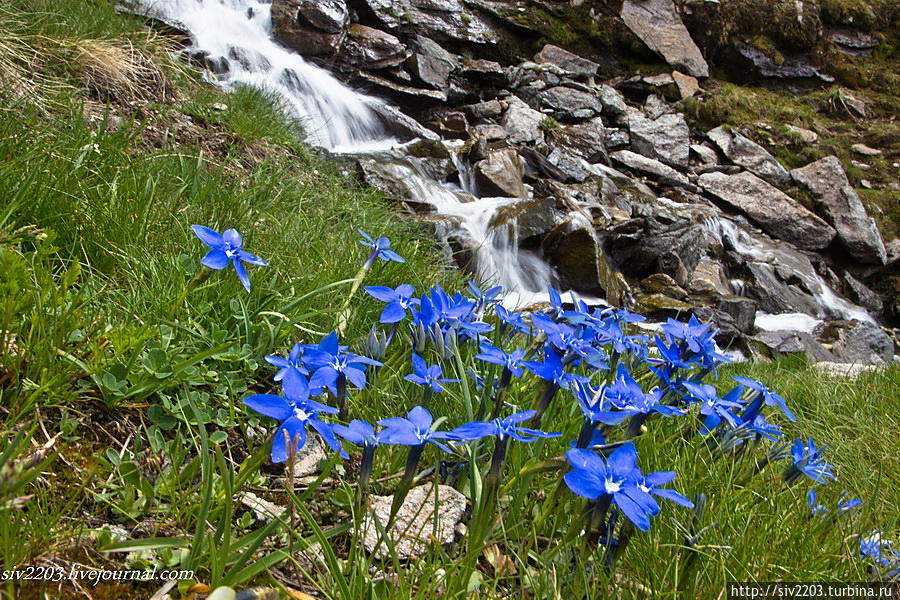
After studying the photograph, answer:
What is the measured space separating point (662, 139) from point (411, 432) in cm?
1408

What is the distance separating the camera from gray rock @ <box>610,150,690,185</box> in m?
12.4

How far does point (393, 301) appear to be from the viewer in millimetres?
1336

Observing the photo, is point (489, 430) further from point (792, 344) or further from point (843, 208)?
point (843, 208)

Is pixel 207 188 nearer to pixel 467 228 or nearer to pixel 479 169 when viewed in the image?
pixel 467 228

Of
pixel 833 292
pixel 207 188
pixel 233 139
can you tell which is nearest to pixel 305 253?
pixel 207 188

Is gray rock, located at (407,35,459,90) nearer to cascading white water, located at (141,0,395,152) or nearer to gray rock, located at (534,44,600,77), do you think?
cascading white water, located at (141,0,395,152)

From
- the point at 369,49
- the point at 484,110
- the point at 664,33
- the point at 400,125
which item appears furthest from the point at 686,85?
the point at 400,125

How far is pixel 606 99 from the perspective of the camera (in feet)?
46.7

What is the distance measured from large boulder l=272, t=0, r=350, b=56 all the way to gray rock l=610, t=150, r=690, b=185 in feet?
20.9

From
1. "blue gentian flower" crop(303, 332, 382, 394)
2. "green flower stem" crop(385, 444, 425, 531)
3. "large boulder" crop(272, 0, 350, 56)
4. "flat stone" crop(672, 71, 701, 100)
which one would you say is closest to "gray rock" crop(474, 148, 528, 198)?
"large boulder" crop(272, 0, 350, 56)

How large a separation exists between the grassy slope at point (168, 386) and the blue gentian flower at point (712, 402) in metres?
0.12

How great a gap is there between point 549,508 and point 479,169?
8.25 metres

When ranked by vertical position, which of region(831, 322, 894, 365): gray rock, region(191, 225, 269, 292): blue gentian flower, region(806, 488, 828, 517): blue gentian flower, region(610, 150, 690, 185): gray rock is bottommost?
region(831, 322, 894, 365): gray rock

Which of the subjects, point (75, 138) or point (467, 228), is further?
point (467, 228)
